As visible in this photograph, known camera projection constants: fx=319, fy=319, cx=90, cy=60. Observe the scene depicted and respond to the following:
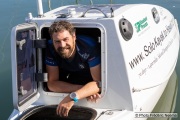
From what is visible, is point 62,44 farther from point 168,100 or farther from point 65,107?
point 168,100

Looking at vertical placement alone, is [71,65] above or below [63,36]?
below

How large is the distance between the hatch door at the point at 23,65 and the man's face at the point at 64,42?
0.90 feet

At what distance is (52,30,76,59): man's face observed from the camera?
2893 mm

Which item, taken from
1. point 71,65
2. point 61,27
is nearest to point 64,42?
point 61,27

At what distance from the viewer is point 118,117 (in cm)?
293

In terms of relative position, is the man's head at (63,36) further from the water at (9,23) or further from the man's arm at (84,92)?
the water at (9,23)

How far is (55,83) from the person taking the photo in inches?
129

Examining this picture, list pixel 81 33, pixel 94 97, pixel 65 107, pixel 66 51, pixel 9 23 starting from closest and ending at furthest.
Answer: pixel 65 107, pixel 66 51, pixel 94 97, pixel 81 33, pixel 9 23

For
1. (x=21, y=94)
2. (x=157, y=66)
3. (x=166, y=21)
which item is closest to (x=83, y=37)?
(x=21, y=94)

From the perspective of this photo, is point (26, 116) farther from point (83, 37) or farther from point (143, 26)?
point (143, 26)

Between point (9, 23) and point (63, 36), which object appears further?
point (9, 23)

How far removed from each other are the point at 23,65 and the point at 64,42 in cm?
44

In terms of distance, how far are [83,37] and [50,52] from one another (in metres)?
0.37

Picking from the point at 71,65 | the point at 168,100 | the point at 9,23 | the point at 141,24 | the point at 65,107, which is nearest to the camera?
the point at 65,107
